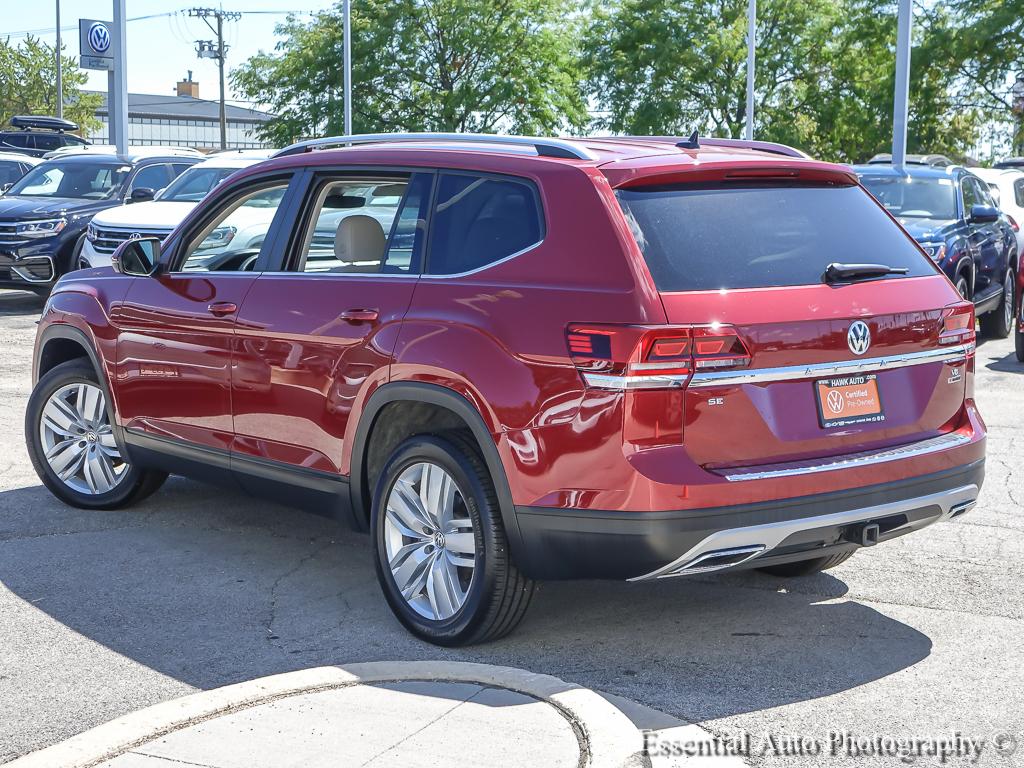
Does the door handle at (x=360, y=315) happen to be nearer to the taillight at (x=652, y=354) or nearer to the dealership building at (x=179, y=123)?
the taillight at (x=652, y=354)

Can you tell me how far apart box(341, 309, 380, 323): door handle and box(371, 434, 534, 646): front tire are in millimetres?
492

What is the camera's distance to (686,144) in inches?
207

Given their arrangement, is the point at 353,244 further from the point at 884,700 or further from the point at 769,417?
the point at 884,700

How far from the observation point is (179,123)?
384 ft

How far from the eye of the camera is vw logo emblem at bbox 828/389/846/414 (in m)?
4.66

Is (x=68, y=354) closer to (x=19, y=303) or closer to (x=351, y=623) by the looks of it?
(x=351, y=623)

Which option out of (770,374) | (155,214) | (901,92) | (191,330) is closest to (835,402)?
(770,374)

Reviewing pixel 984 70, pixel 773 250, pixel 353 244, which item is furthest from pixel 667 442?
pixel 984 70

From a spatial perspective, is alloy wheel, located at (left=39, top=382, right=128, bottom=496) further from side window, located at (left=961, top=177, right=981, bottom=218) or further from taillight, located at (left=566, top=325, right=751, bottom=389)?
side window, located at (left=961, top=177, right=981, bottom=218)

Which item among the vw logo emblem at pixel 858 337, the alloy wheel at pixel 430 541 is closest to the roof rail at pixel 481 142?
the vw logo emblem at pixel 858 337

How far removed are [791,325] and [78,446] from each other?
4.07 metres

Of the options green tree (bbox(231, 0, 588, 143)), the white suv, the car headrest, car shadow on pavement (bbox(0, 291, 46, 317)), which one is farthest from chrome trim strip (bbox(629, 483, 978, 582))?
green tree (bbox(231, 0, 588, 143))

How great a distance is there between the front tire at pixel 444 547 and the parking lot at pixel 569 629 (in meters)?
0.12

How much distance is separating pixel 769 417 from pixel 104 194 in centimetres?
1489
